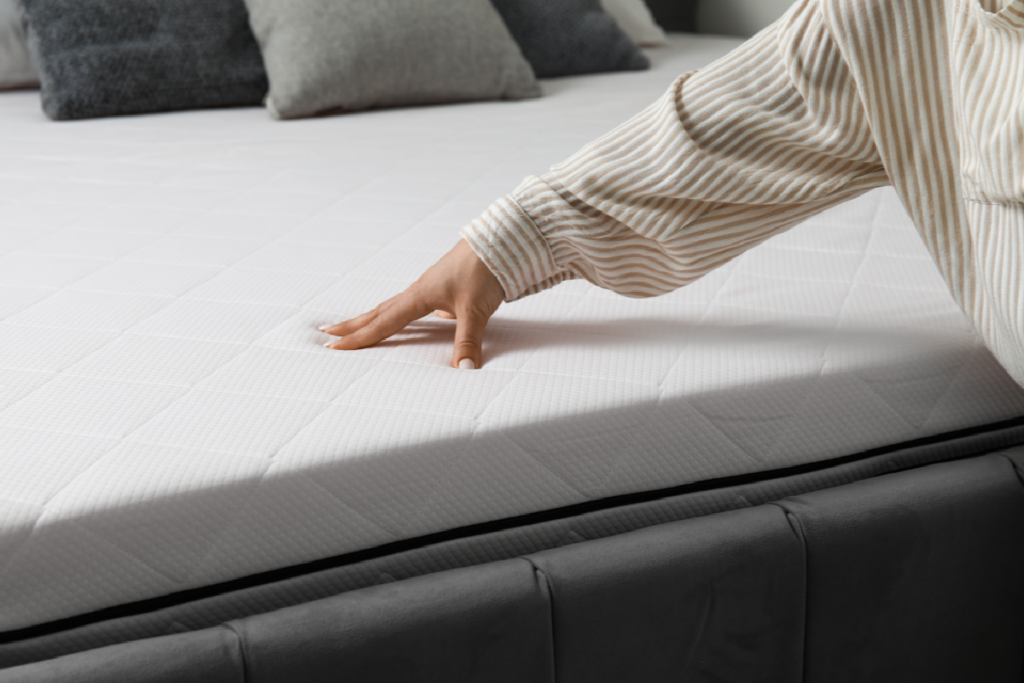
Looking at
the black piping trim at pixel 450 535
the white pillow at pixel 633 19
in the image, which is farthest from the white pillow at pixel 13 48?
the black piping trim at pixel 450 535

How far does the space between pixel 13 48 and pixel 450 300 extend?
5.37 ft

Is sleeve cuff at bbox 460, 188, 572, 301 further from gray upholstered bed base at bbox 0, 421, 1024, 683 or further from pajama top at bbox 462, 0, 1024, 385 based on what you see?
gray upholstered bed base at bbox 0, 421, 1024, 683

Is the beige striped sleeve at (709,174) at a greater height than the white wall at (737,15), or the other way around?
the beige striped sleeve at (709,174)

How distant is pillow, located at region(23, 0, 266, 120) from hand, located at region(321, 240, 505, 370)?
129 centimetres

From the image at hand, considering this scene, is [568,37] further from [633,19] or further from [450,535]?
[450,535]

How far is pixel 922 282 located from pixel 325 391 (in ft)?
2.26

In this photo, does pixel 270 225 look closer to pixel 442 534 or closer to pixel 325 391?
pixel 325 391

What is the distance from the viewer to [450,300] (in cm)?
93

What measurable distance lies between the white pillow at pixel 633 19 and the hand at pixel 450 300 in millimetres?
1930

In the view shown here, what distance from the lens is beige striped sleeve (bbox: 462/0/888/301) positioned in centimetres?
84

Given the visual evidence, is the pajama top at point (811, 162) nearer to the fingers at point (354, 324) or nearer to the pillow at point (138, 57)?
the fingers at point (354, 324)

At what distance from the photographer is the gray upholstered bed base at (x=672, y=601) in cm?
68

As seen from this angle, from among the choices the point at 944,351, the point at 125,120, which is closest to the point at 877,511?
the point at 944,351

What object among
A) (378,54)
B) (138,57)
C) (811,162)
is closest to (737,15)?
(378,54)
